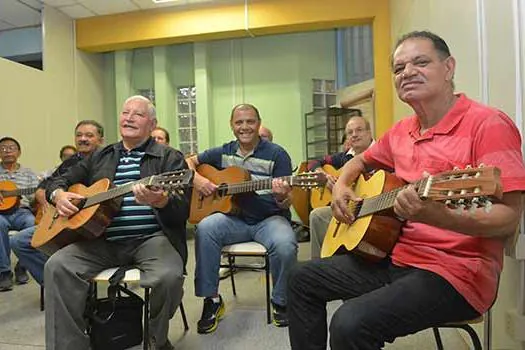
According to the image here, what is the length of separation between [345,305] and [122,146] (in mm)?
1402

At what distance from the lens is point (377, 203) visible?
127 cm

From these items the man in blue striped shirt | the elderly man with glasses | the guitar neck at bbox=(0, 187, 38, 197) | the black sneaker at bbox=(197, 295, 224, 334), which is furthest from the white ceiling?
the black sneaker at bbox=(197, 295, 224, 334)

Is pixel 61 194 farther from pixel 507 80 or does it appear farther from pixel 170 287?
pixel 507 80

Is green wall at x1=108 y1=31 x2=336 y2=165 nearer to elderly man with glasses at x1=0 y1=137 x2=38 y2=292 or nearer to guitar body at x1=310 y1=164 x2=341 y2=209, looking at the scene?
elderly man with glasses at x1=0 y1=137 x2=38 y2=292

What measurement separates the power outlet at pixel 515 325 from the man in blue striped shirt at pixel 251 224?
3.14ft

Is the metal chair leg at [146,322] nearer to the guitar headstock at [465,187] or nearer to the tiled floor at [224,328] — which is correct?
the tiled floor at [224,328]

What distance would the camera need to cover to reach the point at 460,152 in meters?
1.17

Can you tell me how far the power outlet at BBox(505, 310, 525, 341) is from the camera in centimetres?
130

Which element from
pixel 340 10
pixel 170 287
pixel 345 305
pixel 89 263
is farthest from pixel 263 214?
pixel 340 10

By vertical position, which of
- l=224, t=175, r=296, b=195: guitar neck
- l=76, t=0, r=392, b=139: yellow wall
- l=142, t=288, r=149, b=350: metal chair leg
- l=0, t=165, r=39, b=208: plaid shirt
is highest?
l=76, t=0, r=392, b=139: yellow wall

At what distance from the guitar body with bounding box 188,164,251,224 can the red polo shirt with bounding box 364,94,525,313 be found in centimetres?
122

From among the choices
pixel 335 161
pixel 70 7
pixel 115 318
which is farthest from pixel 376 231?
pixel 70 7

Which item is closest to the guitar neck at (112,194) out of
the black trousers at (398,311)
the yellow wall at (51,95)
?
the black trousers at (398,311)

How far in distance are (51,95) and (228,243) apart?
3.56m
